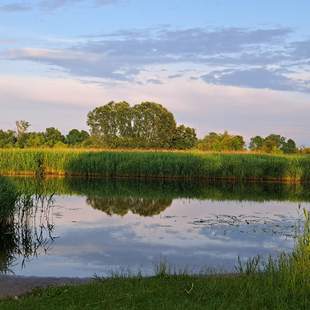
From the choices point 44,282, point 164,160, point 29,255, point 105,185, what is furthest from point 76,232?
point 164,160

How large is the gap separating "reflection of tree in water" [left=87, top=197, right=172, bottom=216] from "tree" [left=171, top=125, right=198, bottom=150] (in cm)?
3991

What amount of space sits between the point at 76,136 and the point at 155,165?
1515 inches

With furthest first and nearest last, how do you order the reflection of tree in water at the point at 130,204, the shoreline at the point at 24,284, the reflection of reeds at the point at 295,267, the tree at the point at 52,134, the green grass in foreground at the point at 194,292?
the tree at the point at 52,134 < the reflection of tree in water at the point at 130,204 < the shoreline at the point at 24,284 < the reflection of reeds at the point at 295,267 < the green grass in foreground at the point at 194,292

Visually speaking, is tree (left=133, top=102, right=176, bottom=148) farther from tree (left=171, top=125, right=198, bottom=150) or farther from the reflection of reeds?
the reflection of reeds

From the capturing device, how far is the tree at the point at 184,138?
2463 inches

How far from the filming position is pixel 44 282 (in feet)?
26.7

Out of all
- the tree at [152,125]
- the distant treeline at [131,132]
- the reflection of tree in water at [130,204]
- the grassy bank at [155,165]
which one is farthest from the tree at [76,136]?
the reflection of tree in water at [130,204]

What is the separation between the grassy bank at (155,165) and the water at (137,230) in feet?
22.2

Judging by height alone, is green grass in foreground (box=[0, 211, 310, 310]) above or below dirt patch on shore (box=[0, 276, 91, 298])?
above

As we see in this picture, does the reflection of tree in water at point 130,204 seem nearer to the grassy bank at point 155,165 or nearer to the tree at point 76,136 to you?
the grassy bank at point 155,165

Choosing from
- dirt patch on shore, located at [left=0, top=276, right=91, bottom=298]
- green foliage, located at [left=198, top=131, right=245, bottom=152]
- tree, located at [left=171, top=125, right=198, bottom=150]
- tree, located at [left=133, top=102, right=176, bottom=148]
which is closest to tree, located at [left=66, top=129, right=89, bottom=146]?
tree, located at [left=133, top=102, right=176, bottom=148]

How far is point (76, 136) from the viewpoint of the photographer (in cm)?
6925

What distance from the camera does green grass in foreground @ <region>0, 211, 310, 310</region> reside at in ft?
21.0

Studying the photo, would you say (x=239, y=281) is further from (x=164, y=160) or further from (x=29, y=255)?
(x=164, y=160)
